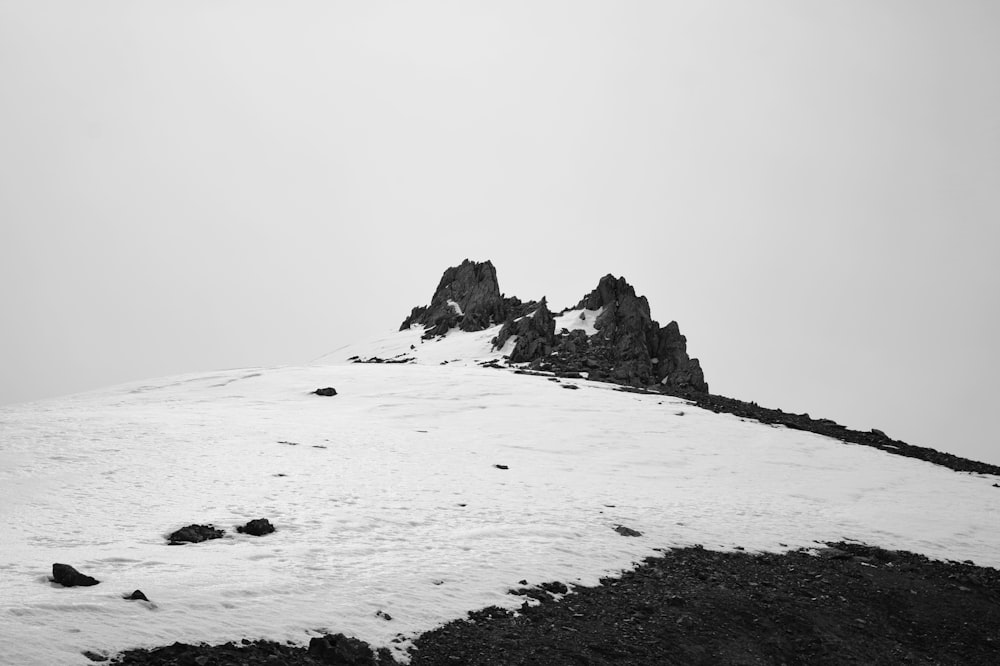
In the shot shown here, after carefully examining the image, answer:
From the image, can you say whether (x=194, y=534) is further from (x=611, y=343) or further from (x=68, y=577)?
(x=611, y=343)

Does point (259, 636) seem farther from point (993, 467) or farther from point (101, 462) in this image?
point (993, 467)

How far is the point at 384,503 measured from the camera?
19.0m

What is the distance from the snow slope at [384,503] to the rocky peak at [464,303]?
38.4m

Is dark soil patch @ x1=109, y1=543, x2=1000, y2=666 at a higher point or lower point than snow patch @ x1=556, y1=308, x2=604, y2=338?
lower

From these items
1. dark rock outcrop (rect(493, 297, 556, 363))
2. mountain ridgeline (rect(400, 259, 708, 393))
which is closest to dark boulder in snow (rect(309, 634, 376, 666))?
mountain ridgeline (rect(400, 259, 708, 393))

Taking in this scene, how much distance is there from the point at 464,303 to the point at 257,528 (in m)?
73.2

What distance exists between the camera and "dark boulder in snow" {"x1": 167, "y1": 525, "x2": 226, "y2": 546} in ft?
47.4

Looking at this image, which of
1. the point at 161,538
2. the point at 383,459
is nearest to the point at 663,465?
the point at 383,459

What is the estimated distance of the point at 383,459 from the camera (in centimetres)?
2569

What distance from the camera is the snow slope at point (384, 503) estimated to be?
35.1 feet

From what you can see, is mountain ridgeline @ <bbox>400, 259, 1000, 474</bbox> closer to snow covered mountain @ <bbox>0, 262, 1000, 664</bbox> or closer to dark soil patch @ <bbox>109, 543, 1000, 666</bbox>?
snow covered mountain @ <bbox>0, 262, 1000, 664</bbox>

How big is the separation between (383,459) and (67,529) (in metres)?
12.3

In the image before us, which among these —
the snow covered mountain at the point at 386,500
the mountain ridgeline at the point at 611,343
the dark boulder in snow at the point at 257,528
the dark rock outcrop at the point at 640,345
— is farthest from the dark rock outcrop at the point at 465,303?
the dark boulder in snow at the point at 257,528

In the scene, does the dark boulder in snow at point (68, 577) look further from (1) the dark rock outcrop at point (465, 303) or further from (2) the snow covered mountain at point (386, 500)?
(1) the dark rock outcrop at point (465, 303)
